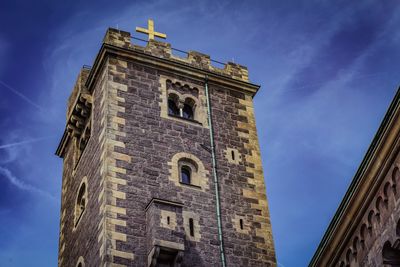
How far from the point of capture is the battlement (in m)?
36.1

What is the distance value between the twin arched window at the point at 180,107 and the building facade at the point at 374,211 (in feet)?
Answer: 38.0

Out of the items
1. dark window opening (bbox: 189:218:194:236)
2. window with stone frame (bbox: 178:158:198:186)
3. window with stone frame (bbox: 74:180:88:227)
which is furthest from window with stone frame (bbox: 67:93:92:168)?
dark window opening (bbox: 189:218:194:236)

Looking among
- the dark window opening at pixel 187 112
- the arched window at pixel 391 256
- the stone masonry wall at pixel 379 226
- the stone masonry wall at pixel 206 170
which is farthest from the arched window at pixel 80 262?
the arched window at pixel 391 256

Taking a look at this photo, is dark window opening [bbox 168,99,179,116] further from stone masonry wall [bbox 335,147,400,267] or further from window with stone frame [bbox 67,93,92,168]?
stone masonry wall [bbox 335,147,400,267]

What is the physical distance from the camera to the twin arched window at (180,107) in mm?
35125

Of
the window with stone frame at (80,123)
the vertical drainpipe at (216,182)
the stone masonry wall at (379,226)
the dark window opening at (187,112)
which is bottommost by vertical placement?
the stone masonry wall at (379,226)

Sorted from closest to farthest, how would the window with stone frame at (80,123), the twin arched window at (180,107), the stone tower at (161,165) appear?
the stone tower at (161,165)
the twin arched window at (180,107)
the window with stone frame at (80,123)

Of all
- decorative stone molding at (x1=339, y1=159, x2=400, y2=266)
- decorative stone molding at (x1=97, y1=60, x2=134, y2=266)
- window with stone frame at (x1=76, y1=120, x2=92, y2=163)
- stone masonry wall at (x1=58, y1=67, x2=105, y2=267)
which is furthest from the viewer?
window with stone frame at (x1=76, y1=120, x2=92, y2=163)

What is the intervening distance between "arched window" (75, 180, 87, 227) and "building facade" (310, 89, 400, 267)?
12.1 m

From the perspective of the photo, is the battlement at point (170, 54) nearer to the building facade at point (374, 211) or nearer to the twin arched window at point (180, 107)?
the twin arched window at point (180, 107)

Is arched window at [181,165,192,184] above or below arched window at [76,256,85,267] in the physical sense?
above

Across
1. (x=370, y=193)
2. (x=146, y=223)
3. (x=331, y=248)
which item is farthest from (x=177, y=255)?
(x=370, y=193)

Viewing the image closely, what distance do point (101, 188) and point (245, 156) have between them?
625 centimetres

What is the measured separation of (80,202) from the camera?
35062mm
